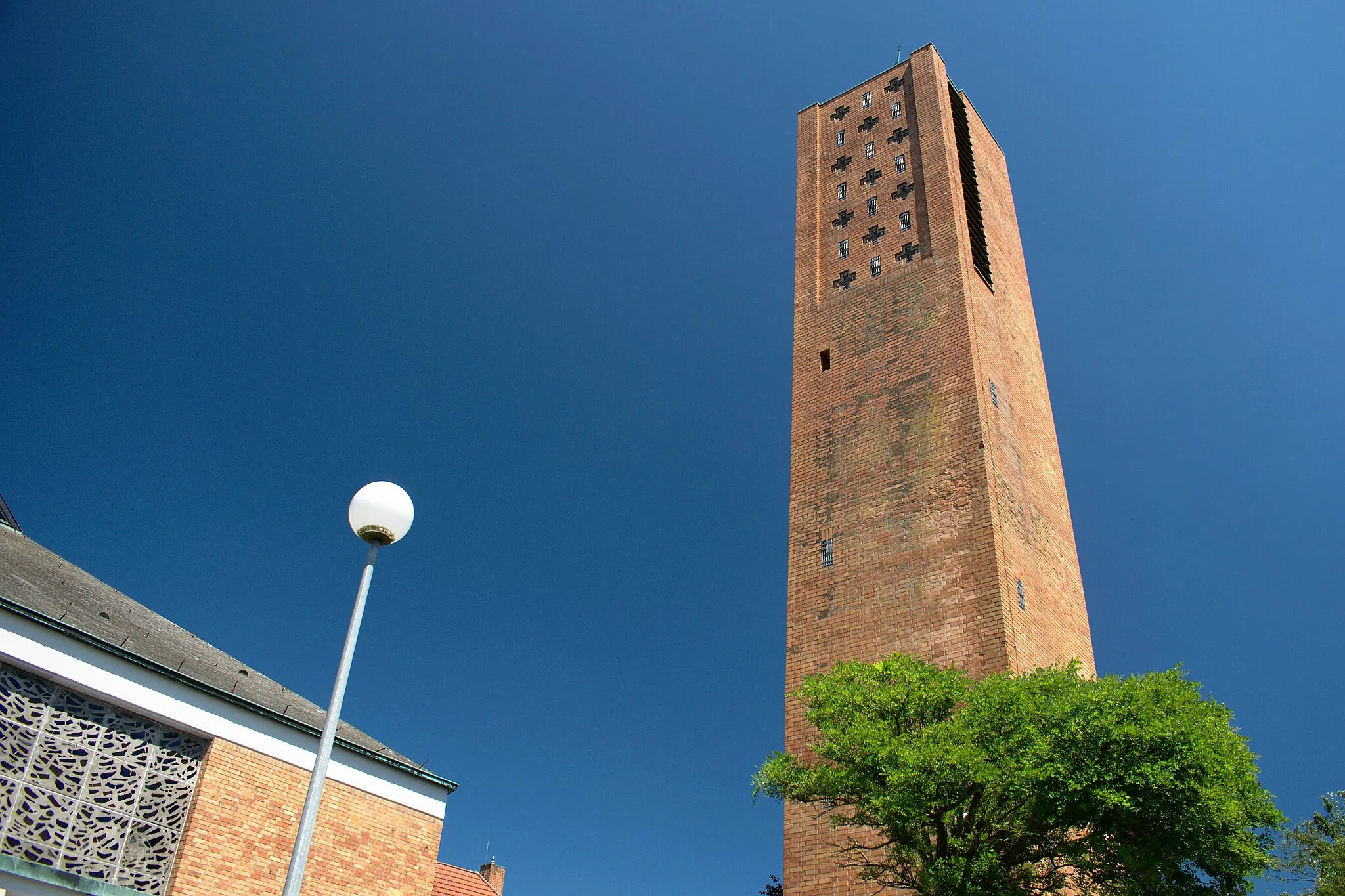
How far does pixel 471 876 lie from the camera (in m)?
20.0

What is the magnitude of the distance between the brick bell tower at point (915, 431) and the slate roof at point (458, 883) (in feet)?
21.2

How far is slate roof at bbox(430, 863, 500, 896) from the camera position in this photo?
59.9 feet

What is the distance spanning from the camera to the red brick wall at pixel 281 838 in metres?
12.9

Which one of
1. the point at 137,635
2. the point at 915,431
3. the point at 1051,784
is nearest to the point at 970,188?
the point at 915,431

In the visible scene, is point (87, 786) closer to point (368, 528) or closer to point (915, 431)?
point (368, 528)

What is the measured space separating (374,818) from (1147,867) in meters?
11.5

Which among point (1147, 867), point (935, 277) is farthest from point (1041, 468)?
point (1147, 867)

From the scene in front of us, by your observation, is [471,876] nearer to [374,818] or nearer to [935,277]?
[374,818]

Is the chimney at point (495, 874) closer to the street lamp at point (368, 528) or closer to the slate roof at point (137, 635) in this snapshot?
the slate roof at point (137, 635)

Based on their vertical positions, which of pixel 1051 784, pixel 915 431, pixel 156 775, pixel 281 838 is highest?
pixel 915 431

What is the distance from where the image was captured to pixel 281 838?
13797 mm

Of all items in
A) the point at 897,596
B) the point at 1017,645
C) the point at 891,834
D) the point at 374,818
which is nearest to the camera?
the point at 891,834

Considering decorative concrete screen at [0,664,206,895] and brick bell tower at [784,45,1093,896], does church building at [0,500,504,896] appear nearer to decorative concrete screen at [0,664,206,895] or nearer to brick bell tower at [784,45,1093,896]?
decorative concrete screen at [0,664,206,895]

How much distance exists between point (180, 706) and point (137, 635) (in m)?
2.03
